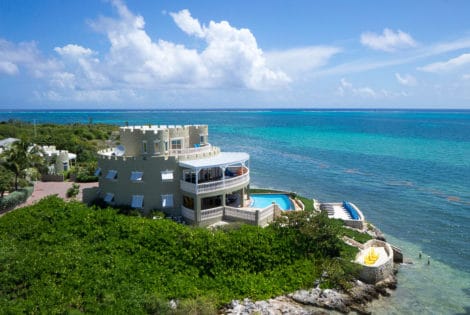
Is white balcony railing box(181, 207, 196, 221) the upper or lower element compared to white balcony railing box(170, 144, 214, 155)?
lower

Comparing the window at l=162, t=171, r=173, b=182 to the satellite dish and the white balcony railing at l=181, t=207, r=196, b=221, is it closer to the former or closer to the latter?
the white balcony railing at l=181, t=207, r=196, b=221

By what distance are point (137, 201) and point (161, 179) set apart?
8.56 feet

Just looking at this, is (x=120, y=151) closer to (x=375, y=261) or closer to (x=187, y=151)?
(x=187, y=151)

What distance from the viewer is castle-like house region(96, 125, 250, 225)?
28.0 metres

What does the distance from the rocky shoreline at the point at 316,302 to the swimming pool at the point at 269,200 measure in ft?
34.4

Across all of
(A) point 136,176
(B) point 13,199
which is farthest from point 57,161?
(A) point 136,176

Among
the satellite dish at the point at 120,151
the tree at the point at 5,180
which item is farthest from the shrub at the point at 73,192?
the satellite dish at the point at 120,151

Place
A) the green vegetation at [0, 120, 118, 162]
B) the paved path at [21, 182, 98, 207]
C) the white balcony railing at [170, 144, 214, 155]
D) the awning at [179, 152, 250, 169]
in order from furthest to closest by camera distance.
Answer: the green vegetation at [0, 120, 118, 162], the paved path at [21, 182, 98, 207], the white balcony railing at [170, 144, 214, 155], the awning at [179, 152, 250, 169]

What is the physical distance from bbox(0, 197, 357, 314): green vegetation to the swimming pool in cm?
593

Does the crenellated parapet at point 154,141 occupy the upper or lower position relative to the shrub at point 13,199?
upper

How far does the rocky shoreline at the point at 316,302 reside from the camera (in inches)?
812

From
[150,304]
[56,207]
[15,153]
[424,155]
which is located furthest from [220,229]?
[424,155]

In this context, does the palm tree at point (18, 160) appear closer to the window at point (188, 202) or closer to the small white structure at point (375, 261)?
the window at point (188, 202)

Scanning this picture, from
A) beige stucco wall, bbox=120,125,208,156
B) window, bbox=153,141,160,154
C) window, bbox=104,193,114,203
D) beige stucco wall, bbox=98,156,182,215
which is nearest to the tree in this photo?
window, bbox=104,193,114,203
